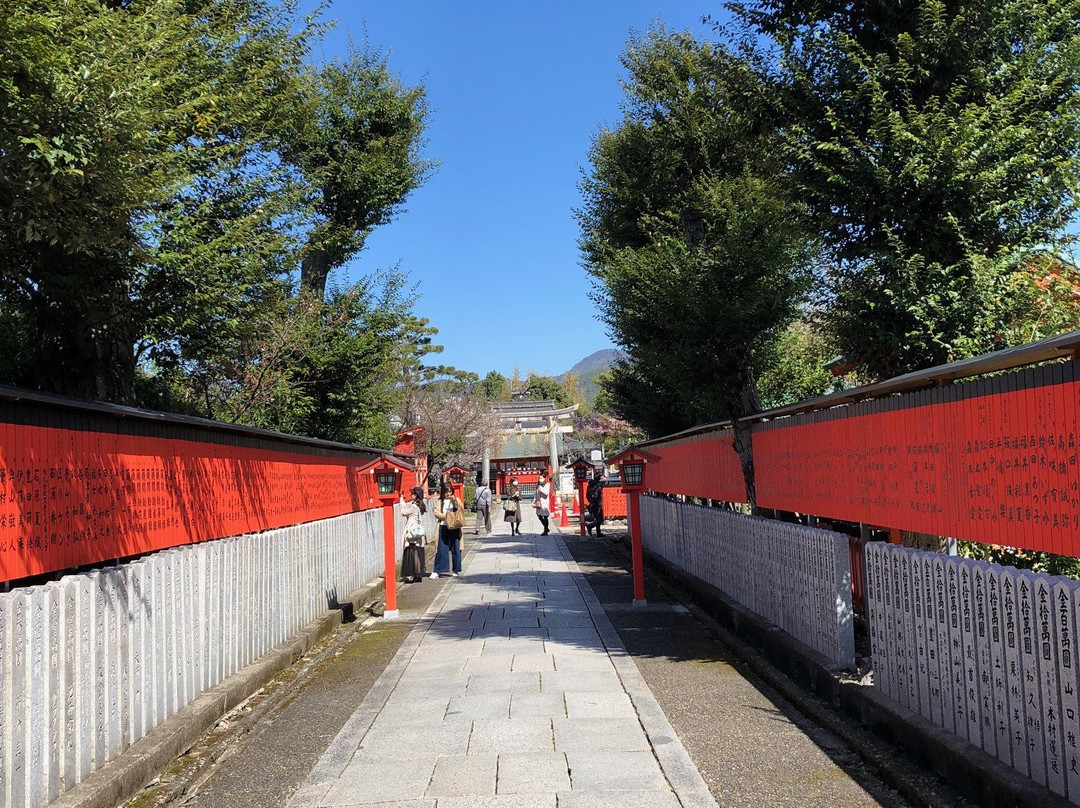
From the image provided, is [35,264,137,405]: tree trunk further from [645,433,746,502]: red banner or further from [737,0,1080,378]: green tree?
[645,433,746,502]: red banner

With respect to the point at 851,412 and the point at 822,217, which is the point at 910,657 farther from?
the point at 822,217

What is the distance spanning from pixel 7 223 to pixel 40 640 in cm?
299

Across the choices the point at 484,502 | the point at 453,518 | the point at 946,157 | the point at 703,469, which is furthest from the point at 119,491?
the point at 484,502

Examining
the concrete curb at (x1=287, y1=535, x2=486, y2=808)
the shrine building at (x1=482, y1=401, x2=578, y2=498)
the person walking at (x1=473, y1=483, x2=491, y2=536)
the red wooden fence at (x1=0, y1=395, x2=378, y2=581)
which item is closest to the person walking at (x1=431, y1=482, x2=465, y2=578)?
the concrete curb at (x1=287, y1=535, x2=486, y2=808)

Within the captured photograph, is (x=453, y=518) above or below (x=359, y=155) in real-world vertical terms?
below

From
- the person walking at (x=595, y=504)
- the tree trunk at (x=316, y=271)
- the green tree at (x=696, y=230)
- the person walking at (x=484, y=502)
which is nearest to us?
the green tree at (x=696, y=230)

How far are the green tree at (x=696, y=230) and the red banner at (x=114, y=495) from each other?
5.52 m

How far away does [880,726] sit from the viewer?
5.58 meters

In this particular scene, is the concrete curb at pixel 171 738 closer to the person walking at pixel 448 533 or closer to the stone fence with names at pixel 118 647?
the stone fence with names at pixel 118 647

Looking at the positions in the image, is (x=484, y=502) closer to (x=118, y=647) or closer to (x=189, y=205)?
(x=189, y=205)

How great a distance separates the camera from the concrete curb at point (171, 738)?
14.9 ft

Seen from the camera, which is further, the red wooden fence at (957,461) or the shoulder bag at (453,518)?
the shoulder bag at (453,518)

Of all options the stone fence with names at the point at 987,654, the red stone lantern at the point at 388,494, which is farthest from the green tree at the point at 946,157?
the red stone lantern at the point at 388,494

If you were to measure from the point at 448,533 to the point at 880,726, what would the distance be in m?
11.5
